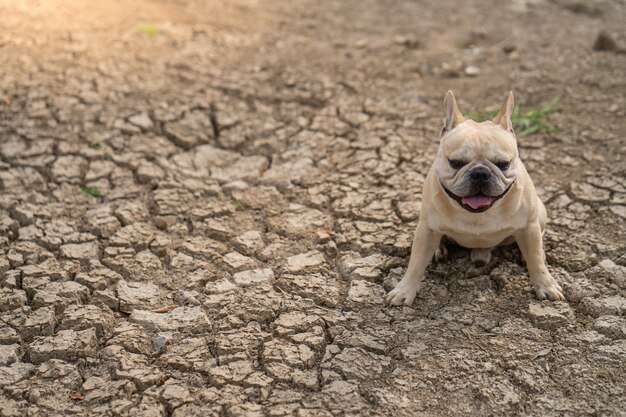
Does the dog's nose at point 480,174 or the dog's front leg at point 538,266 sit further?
the dog's front leg at point 538,266

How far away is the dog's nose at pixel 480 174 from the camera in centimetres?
317

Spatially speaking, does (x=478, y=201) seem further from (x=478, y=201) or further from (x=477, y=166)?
(x=477, y=166)

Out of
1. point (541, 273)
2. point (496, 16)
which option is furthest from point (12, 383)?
point (496, 16)

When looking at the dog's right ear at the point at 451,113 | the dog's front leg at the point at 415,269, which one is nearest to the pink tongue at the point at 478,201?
the dog's front leg at the point at 415,269

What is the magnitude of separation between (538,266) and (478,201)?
0.57 m

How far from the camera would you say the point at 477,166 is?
3.20 meters

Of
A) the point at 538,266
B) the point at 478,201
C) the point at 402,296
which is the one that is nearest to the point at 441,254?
the point at 402,296

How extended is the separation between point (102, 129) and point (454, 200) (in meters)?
2.64

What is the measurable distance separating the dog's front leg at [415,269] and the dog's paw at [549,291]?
523mm

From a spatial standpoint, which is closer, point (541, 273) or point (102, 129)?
point (541, 273)

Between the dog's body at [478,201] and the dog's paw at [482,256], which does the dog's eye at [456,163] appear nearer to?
the dog's body at [478,201]

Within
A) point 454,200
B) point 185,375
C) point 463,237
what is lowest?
point 185,375

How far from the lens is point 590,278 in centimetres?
374

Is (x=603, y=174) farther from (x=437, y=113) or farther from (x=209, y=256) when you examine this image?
(x=209, y=256)
